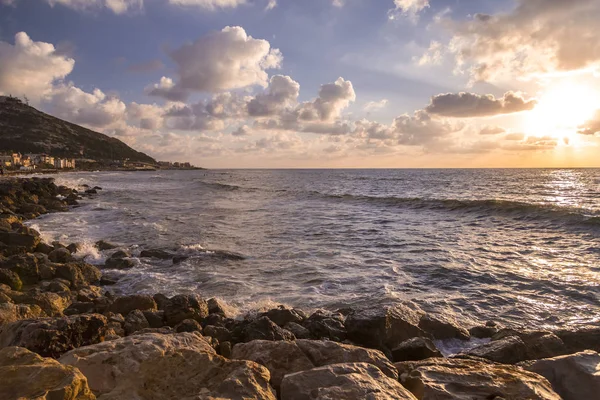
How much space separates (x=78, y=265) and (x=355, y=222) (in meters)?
19.2

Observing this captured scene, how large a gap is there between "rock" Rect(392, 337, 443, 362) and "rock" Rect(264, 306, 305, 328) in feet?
8.57

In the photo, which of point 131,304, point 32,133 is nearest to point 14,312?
point 131,304

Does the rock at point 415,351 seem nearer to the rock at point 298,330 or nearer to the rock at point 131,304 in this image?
the rock at point 298,330

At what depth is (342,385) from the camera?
4051 mm

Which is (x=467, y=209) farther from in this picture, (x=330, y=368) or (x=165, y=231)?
(x=330, y=368)

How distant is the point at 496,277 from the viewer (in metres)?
13.7

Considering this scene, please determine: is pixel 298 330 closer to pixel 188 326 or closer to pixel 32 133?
pixel 188 326

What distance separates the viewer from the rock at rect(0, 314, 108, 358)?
5012 millimetres

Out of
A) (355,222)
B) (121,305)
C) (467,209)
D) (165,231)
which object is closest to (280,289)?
(121,305)

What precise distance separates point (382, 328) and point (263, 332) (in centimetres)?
258

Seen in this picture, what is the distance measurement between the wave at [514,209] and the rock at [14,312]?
2937cm

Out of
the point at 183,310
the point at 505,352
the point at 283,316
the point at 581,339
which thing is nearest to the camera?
the point at 505,352

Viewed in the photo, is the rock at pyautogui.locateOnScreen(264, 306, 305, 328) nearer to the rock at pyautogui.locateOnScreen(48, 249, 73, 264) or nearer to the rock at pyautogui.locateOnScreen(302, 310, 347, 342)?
the rock at pyautogui.locateOnScreen(302, 310, 347, 342)

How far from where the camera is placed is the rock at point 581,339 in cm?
764
